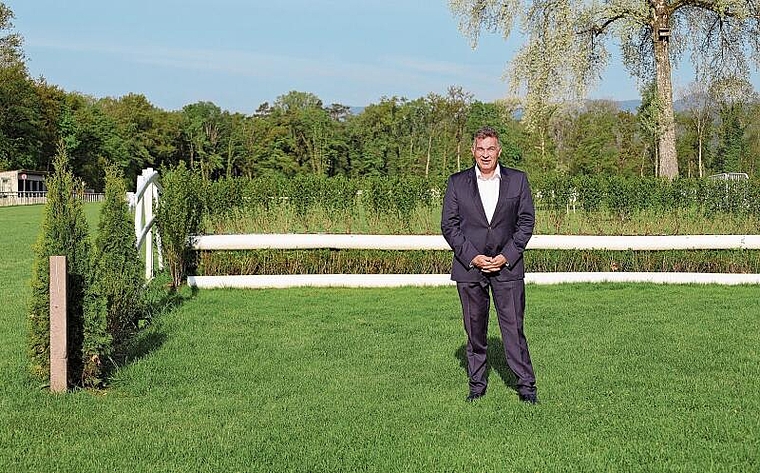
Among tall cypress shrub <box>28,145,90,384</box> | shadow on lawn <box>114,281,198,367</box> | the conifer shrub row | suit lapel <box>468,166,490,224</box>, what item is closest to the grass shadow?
shadow on lawn <box>114,281,198,367</box>

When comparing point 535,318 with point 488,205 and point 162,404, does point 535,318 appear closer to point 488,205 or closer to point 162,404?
point 488,205

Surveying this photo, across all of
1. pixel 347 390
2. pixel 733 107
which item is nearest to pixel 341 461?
pixel 347 390

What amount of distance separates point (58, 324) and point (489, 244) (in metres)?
3.04

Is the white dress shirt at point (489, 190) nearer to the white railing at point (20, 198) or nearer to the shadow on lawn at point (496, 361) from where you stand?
the shadow on lawn at point (496, 361)

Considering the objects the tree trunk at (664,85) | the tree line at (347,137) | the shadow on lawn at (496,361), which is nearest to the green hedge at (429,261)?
the shadow on lawn at (496,361)

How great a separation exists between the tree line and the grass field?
3427 centimetres

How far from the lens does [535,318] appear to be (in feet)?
29.0

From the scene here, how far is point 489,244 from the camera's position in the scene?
18.3ft

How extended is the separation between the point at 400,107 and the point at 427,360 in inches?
2199

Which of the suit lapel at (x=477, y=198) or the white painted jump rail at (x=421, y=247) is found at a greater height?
the suit lapel at (x=477, y=198)

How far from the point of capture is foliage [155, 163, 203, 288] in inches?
424

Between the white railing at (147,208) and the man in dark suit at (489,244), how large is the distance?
5.07m

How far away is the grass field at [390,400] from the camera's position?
4445mm

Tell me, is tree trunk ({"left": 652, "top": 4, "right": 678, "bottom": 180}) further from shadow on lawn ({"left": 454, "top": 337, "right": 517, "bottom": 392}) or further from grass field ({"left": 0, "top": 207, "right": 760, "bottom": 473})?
shadow on lawn ({"left": 454, "top": 337, "right": 517, "bottom": 392})
